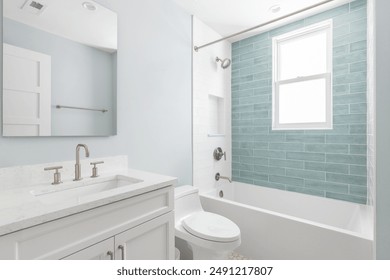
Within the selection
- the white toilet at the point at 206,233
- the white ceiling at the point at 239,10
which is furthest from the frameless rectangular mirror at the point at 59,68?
the white ceiling at the point at 239,10

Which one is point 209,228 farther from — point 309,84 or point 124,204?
point 309,84

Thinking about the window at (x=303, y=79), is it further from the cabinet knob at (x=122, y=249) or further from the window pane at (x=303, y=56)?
the cabinet knob at (x=122, y=249)

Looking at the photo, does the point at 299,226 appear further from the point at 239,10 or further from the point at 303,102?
the point at 239,10

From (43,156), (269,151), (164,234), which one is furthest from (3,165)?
(269,151)

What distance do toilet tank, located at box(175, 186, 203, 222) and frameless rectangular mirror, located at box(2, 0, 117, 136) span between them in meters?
0.82

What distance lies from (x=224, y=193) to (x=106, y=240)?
2.00m

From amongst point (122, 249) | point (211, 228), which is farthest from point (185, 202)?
point (122, 249)

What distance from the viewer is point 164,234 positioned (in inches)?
45.3

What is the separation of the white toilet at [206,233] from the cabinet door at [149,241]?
252 millimetres

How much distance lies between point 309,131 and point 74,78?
2.35 m

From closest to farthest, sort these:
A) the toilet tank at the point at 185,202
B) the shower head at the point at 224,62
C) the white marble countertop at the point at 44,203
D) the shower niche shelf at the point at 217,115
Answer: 1. the white marble countertop at the point at 44,203
2. the toilet tank at the point at 185,202
3. the shower head at the point at 224,62
4. the shower niche shelf at the point at 217,115

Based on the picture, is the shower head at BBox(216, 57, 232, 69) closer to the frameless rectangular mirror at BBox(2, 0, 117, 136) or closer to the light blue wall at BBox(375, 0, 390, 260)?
the frameless rectangular mirror at BBox(2, 0, 117, 136)

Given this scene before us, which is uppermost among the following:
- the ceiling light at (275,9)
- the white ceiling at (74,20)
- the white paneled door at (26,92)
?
the ceiling light at (275,9)

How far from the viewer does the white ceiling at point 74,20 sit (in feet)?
3.59
